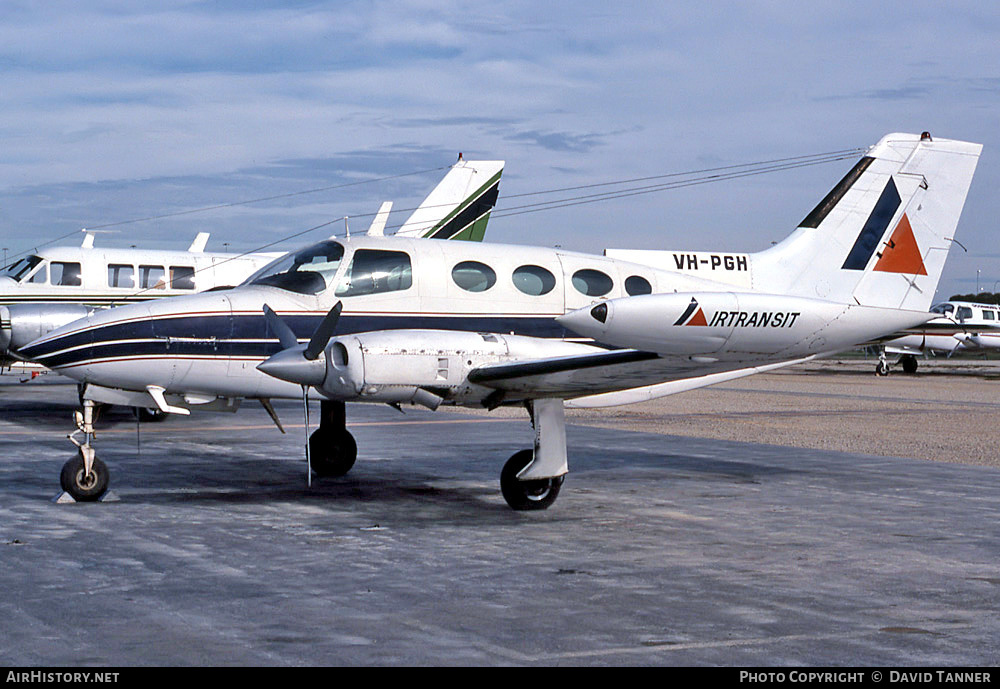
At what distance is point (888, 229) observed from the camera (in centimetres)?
1461

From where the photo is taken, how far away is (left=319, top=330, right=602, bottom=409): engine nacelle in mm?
10305

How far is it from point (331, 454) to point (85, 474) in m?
3.42

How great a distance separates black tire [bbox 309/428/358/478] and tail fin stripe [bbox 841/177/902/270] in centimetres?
711

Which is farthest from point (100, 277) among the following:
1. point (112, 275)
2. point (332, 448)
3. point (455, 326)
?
point (455, 326)

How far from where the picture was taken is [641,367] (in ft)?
34.2

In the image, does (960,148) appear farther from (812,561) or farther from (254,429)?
(254,429)

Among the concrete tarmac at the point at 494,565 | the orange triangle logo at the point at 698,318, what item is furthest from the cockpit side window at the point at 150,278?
the orange triangle logo at the point at 698,318

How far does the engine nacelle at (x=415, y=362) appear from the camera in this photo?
10305 millimetres

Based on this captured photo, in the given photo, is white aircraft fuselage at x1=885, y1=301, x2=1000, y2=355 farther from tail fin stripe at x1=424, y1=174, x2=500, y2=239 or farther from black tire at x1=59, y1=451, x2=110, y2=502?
black tire at x1=59, y1=451, x2=110, y2=502

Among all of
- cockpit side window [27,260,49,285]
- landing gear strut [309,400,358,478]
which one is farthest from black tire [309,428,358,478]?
cockpit side window [27,260,49,285]

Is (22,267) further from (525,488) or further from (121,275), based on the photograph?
(525,488)

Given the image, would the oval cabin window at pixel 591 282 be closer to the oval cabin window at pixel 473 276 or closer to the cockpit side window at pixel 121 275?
the oval cabin window at pixel 473 276

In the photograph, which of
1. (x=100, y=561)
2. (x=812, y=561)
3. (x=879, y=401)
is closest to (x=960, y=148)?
(x=812, y=561)

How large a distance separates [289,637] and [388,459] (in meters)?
9.68
